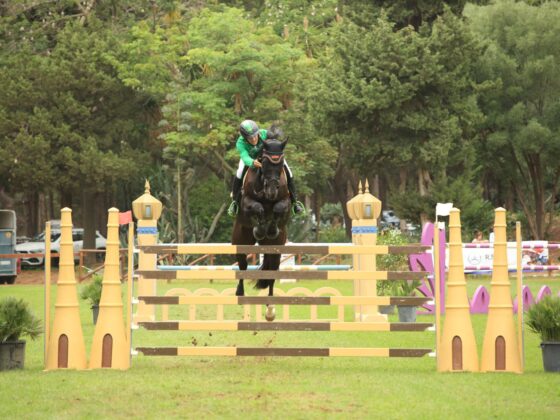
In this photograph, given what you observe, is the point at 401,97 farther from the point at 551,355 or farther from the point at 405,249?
the point at 551,355

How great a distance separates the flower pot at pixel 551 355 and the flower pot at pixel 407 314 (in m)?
5.77

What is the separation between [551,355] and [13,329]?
5524mm

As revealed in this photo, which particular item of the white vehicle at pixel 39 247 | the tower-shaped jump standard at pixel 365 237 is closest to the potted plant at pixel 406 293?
the tower-shaped jump standard at pixel 365 237

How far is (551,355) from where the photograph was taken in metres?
11.2

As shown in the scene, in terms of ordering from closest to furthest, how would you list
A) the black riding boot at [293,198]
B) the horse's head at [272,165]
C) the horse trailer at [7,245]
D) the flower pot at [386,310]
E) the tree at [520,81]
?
the horse's head at [272,165] < the black riding boot at [293,198] < the flower pot at [386,310] < the horse trailer at [7,245] < the tree at [520,81]

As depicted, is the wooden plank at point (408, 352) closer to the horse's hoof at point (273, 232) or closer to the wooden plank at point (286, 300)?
the wooden plank at point (286, 300)

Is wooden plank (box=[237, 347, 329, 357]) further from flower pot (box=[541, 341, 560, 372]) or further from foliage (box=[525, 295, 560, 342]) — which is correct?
flower pot (box=[541, 341, 560, 372])

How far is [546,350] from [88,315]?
11.0m

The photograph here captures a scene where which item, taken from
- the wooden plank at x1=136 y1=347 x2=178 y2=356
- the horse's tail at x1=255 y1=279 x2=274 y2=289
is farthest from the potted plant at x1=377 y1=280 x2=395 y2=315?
the wooden plank at x1=136 y1=347 x2=178 y2=356

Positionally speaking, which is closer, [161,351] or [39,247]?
[161,351]

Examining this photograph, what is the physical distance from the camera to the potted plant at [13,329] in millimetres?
11195

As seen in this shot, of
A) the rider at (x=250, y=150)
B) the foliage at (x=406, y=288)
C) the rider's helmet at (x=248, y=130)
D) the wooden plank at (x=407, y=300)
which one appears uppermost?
the rider's helmet at (x=248, y=130)

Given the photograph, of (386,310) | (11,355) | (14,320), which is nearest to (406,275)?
(14,320)

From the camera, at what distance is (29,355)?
13.2 meters
